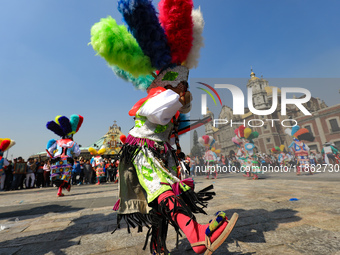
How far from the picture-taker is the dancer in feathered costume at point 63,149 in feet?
18.4

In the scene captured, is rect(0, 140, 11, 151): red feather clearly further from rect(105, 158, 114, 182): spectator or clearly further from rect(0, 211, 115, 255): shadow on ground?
rect(105, 158, 114, 182): spectator

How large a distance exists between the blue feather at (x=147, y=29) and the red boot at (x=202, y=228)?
50.3 inches

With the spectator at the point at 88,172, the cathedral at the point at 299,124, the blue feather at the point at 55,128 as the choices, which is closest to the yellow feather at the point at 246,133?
the cathedral at the point at 299,124

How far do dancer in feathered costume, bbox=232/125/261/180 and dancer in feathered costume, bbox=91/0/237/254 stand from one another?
878 cm

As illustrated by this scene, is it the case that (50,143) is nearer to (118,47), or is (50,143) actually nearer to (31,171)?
(118,47)

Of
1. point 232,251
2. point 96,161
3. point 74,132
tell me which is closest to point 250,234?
point 232,251

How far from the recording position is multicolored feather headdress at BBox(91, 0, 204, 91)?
1.62 meters

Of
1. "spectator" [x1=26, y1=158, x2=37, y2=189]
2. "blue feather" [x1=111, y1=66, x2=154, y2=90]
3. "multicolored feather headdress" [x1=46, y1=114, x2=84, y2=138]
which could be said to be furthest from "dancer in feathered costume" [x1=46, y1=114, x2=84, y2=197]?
"spectator" [x1=26, y1=158, x2=37, y2=189]

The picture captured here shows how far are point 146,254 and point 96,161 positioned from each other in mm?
10937

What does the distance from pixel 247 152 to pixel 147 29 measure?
9.55 metres

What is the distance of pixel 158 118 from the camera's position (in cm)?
129

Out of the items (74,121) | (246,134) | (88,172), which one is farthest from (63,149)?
(246,134)

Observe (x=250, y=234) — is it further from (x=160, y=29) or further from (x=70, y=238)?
(x=160, y=29)

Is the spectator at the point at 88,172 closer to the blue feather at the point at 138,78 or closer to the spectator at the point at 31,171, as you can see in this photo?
the spectator at the point at 31,171
